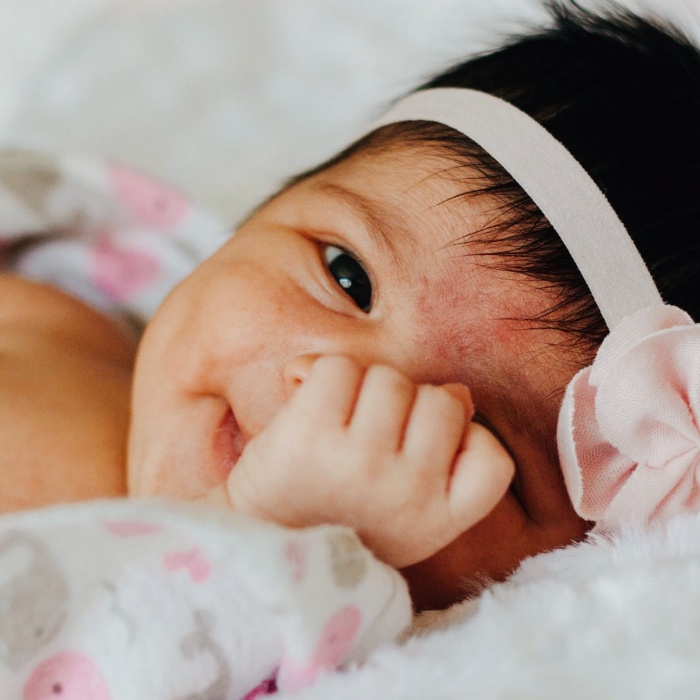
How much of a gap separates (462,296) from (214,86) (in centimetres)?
109

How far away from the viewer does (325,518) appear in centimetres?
73

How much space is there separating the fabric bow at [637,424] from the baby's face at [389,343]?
0.05 metres

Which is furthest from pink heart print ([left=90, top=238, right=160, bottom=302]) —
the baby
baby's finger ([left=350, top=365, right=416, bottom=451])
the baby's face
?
baby's finger ([left=350, top=365, right=416, bottom=451])

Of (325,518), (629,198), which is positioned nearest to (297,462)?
(325,518)

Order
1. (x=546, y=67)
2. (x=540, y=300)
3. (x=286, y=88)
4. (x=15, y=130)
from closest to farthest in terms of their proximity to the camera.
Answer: (x=540, y=300)
(x=546, y=67)
(x=15, y=130)
(x=286, y=88)

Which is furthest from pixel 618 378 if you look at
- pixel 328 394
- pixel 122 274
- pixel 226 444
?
pixel 122 274

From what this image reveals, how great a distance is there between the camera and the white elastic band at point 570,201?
2.83ft

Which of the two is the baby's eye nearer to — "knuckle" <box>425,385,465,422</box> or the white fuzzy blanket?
"knuckle" <box>425,385,465,422</box>

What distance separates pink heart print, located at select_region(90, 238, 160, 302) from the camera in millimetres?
1588

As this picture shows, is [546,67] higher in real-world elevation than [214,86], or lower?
higher

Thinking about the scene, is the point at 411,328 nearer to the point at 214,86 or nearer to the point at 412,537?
the point at 412,537

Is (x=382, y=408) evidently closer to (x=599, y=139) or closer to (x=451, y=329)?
(x=451, y=329)

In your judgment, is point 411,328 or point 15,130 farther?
point 15,130

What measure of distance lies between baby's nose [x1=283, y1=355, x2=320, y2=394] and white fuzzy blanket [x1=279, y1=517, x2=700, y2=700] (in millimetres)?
273
